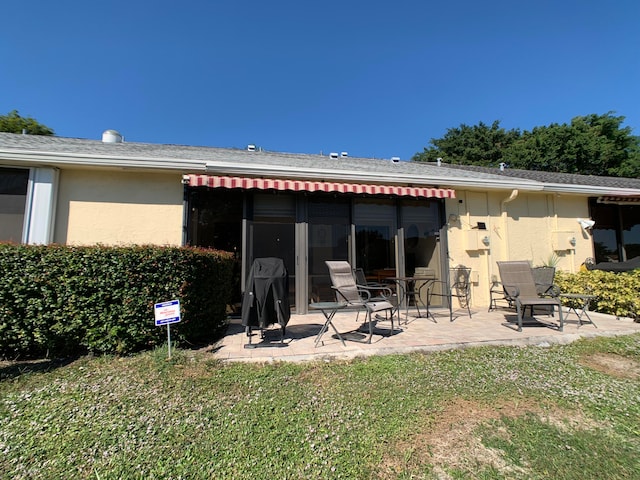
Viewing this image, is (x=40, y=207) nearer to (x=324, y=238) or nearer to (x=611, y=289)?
(x=324, y=238)

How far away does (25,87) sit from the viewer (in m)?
15.8

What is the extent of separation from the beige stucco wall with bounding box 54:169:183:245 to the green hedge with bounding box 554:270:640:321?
11852 mm

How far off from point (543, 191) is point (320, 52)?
11808 mm

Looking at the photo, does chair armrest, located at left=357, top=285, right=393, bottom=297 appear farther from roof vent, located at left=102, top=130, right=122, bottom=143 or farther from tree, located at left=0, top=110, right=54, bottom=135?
tree, located at left=0, top=110, right=54, bottom=135

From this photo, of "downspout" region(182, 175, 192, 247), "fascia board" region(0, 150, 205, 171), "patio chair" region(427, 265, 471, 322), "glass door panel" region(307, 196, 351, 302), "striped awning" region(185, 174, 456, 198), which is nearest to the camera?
"fascia board" region(0, 150, 205, 171)

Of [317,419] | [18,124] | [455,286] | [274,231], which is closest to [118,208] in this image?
[274,231]

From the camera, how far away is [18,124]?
25.6 m

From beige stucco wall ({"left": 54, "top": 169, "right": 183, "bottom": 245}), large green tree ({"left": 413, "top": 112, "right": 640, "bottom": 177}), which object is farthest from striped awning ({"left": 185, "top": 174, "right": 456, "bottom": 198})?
large green tree ({"left": 413, "top": 112, "right": 640, "bottom": 177})

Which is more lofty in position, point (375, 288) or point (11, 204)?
point (11, 204)

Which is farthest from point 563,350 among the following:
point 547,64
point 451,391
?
point 547,64

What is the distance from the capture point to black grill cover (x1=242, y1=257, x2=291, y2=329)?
5648 mm

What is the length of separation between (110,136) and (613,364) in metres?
16.6

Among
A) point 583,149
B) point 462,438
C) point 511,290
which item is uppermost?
point 583,149

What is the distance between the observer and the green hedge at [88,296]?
466 centimetres
